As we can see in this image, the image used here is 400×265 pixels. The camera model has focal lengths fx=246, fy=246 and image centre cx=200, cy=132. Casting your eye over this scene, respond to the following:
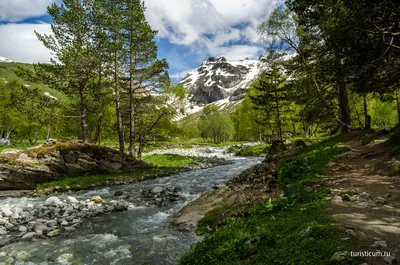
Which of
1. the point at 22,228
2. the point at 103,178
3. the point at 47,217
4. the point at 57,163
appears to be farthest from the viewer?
the point at 103,178

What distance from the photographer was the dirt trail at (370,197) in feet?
15.7

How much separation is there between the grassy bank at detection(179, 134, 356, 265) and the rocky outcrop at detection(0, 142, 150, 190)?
50.9ft

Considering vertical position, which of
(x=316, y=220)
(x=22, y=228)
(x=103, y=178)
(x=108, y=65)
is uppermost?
(x=108, y=65)

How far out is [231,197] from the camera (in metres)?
12.1

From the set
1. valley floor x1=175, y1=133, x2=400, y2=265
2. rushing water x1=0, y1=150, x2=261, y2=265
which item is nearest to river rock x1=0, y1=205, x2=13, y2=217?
rushing water x1=0, y1=150, x2=261, y2=265

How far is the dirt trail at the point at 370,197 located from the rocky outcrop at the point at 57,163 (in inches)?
720

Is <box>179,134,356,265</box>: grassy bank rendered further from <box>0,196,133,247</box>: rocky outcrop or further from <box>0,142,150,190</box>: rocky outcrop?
<box>0,142,150,190</box>: rocky outcrop

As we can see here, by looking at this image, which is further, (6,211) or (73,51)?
(73,51)

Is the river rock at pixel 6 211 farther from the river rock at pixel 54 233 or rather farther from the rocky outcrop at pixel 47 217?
the river rock at pixel 54 233

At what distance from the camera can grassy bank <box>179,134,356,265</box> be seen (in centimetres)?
463

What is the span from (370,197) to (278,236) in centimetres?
383

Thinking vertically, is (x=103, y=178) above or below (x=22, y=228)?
above

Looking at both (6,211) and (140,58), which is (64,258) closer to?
(6,211)

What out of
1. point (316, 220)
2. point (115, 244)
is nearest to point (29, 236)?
point (115, 244)
